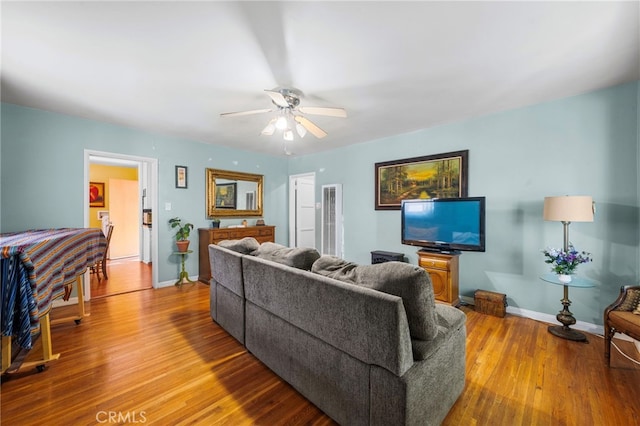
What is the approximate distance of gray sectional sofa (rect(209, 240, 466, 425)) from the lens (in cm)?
122

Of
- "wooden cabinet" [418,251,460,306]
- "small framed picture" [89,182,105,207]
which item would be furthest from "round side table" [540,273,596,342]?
"small framed picture" [89,182,105,207]

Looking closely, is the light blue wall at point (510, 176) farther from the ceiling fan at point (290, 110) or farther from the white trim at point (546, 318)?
the ceiling fan at point (290, 110)

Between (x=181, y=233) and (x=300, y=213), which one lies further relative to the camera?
(x=300, y=213)

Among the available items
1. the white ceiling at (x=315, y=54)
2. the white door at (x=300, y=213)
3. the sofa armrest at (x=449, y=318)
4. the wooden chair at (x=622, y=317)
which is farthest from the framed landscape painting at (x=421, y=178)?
the sofa armrest at (x=449, y=318)

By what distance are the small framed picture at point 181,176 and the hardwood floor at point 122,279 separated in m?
1.70

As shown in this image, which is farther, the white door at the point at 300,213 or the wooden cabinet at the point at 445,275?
the white door at the point at 300,213

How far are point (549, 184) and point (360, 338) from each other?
293cm

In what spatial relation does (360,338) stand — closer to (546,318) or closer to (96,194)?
(546,318)

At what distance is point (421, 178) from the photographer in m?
3.86

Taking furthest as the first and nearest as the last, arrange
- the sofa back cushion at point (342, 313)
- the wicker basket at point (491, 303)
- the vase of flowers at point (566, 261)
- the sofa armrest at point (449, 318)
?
the wicker basket at point (491, 303) → the vase of flowers at point (566, 261) → the sofa armrest at point (449, 318) → the sofa back cushion at point (342, 313)

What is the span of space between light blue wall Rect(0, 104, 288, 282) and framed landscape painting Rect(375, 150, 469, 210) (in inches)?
125

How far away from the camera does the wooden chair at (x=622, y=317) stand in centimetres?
186

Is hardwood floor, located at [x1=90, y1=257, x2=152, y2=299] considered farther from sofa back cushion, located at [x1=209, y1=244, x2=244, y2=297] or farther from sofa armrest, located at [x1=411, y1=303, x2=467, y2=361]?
sofa armrest, located at [x1=411, y1=303, x2=467, y2=361]

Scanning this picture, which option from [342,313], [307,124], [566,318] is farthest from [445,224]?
[342,313]
